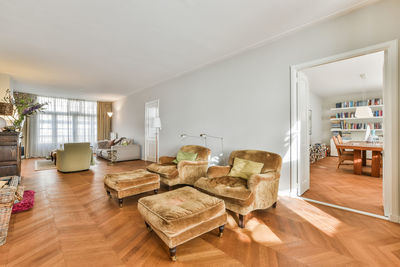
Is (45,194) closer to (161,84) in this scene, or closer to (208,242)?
(208,242)

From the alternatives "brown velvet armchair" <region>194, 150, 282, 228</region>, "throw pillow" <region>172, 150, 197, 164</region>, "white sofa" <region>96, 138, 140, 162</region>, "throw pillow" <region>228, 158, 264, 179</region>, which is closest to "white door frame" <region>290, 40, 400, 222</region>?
"brown velvet armchair" <region>194, 150, 282, 228</region>

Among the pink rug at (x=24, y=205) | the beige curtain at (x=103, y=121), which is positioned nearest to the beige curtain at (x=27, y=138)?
the beige curtain at (x=103, y=121)

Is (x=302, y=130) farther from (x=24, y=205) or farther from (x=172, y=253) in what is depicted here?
(x=24, y=205)

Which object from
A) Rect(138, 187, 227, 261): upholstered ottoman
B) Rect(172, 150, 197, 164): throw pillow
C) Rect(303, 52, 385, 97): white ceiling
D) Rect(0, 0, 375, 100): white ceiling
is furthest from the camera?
Rect(303, 52, 385, 97): white ceiling

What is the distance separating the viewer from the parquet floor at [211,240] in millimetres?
1458

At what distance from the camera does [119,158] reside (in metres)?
6.12

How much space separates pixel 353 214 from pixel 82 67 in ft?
19.1

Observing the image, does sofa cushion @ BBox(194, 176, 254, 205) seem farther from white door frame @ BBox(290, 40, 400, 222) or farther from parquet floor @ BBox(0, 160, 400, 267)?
white door frame @ BBox(290, 40, 400, 222)

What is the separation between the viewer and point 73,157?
4.62 metres

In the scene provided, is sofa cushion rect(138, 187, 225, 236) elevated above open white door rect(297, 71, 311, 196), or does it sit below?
below

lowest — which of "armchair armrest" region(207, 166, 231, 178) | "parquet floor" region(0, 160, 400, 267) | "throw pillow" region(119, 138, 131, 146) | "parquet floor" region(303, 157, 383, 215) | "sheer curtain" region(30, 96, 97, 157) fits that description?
"parquet floor" region(0, 160, 400, 267)

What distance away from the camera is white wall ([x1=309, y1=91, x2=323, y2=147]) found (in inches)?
279

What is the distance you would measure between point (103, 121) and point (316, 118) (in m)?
9.76

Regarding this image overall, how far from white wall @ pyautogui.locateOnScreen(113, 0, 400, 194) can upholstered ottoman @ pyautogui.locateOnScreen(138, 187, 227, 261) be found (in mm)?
1749
